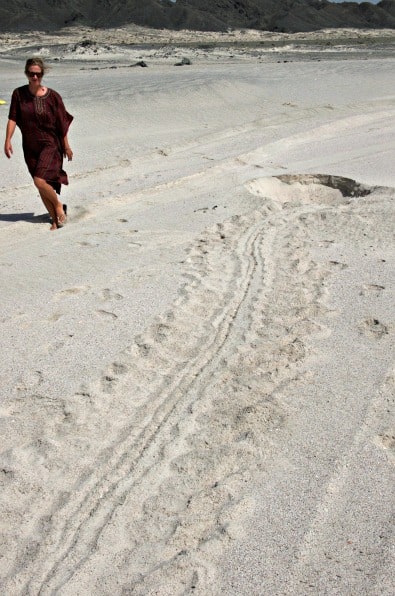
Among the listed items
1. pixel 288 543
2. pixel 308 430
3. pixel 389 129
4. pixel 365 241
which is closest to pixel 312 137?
pixel 389 129

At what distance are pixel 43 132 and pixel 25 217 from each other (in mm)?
890

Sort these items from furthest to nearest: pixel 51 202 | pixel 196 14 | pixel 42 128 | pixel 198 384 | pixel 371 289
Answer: pixel 196 14 → pixel 51 202 → pixel 42 128 → pixel 371 289 → pixel 198 384

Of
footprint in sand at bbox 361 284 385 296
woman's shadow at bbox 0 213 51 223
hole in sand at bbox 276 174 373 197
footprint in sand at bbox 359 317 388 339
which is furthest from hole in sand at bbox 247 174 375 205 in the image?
footprint in sand at bbox 359 317 388 339

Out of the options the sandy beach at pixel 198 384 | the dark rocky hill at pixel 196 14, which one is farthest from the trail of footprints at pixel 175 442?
the dark rocky hill at pixel 196 14

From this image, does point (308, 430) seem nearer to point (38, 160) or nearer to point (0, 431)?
point (0, 431)

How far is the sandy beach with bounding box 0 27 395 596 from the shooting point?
223 cm

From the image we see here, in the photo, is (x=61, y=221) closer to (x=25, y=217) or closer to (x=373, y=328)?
(x=25, y=217)

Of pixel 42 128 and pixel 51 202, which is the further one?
pixel 51 202

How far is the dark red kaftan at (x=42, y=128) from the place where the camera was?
17.7 feet

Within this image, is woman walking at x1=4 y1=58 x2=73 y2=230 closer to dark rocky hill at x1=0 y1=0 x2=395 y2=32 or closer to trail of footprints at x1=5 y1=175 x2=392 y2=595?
trail of footprints at x1=5 y1=175 x2=392 y2=595

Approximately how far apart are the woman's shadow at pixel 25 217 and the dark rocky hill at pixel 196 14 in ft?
141

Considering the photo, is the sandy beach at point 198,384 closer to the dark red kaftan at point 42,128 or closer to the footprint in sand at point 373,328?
the footprint in sand at point 373,328

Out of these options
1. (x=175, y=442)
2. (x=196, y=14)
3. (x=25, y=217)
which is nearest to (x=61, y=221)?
(x=25, y=217)

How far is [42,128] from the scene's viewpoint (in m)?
5.47
